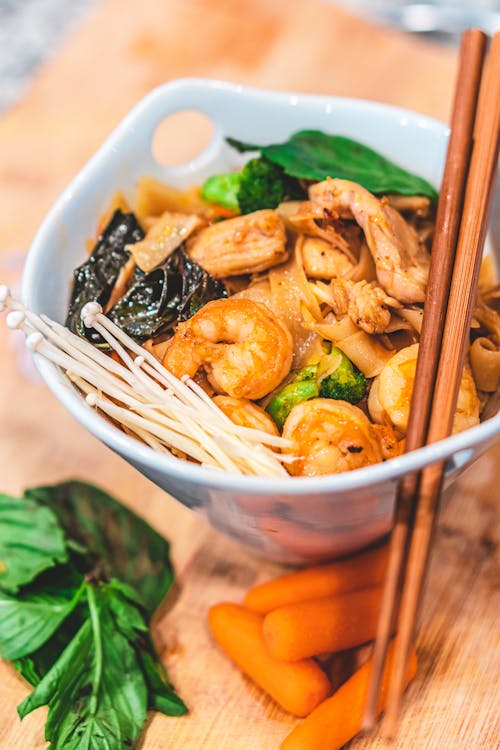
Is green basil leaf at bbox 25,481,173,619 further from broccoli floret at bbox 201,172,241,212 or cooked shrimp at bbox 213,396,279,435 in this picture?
broccoli floret at bbox 201,172,241,212

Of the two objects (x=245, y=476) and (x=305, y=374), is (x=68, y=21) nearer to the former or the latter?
(x=305, y=374)

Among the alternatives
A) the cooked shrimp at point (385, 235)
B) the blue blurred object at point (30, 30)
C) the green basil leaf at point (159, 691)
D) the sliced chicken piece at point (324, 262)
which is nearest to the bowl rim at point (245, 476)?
the cooked shrimp at point (385, 235)

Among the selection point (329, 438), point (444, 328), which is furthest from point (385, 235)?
point (329, 438)

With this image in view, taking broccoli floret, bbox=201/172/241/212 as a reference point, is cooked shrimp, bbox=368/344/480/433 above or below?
below

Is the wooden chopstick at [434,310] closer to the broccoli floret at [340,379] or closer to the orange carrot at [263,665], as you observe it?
the broccoli floret at [340,379]

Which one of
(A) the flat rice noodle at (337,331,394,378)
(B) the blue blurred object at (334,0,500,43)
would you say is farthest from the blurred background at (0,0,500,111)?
(A) the flat rice noodle at (337,331,394,378)
